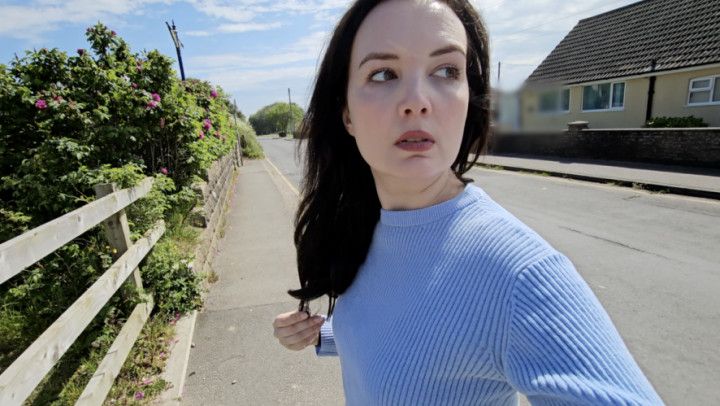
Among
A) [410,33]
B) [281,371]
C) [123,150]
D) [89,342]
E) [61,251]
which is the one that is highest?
[410,33]

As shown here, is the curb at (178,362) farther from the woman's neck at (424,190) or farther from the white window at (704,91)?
the white window at (704,91)

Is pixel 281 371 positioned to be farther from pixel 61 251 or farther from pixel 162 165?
pixel 162 165

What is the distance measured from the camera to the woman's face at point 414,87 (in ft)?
3.26

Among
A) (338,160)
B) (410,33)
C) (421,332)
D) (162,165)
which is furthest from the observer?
(162,165)

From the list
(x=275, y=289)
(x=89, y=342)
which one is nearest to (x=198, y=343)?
(x=89, y=342)

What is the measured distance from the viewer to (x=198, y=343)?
3488 mm

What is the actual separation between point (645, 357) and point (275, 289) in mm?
3489

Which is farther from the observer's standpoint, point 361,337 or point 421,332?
point 361,337

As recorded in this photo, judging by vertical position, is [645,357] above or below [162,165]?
below

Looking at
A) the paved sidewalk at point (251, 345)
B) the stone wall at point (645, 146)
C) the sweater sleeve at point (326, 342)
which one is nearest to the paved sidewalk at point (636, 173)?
the stone wall at point (645, 146)

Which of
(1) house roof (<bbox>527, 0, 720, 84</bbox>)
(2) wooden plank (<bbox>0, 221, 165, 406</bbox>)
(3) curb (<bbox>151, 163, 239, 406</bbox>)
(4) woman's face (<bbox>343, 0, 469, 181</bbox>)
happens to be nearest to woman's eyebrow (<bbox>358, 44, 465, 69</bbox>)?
(4) woman's face (<bbox>343, 0, 469, 181</bbox>)

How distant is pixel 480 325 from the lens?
79 centimetres

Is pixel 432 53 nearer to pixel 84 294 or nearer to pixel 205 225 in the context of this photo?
pixel 84 294

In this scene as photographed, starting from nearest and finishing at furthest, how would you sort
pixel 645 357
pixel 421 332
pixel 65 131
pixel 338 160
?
1. pixel 421 332
2. pixel 338 160
3. pixel 645 357
4. pixel 65 131
